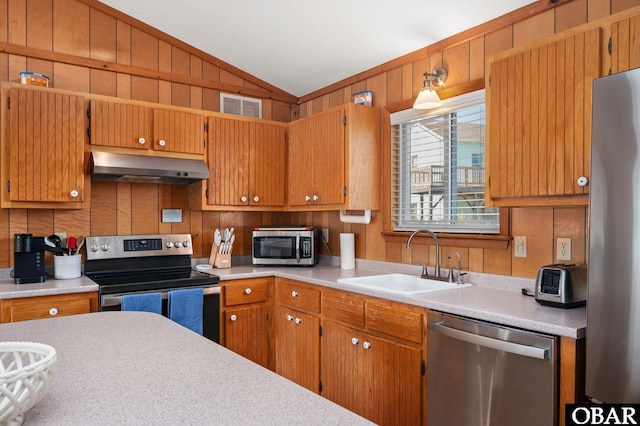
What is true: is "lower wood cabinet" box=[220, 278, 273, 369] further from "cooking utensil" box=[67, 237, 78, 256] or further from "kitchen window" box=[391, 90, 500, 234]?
"kitchen window" box=[391, 90, 500, 234]

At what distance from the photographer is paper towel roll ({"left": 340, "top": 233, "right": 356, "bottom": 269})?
3.47 m

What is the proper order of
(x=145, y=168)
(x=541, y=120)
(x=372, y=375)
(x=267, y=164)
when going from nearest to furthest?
1. (x=541, y=120)
2. (x=372, y=375)
3. (x=145, y=168)
4. (x=267, y=164)

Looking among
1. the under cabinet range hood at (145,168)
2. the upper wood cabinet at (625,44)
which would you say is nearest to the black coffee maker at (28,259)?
the under cabinet range hood at (145,168)

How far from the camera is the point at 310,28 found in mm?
3105

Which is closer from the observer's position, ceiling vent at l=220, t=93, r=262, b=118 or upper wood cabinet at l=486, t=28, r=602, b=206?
upper wood cabinet at l=486, t=28, r=602, b=206

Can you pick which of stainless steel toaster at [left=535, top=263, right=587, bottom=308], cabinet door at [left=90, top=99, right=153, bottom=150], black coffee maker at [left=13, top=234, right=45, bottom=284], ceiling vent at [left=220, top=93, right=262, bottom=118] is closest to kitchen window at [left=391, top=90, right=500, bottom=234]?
stainless steel toaster at [left=535, top=263, right=587, bottom=308]

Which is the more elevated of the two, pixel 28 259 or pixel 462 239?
pixel 462 239

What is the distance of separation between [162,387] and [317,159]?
264cm

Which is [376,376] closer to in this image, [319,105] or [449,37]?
[449,37]

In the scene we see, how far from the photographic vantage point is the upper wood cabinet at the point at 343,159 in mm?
3248

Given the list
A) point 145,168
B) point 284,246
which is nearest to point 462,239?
point 284,246

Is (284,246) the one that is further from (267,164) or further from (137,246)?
(137,246)

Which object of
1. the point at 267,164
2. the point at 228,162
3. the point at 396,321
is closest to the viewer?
the point at 396,321

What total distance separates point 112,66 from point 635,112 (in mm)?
3261
